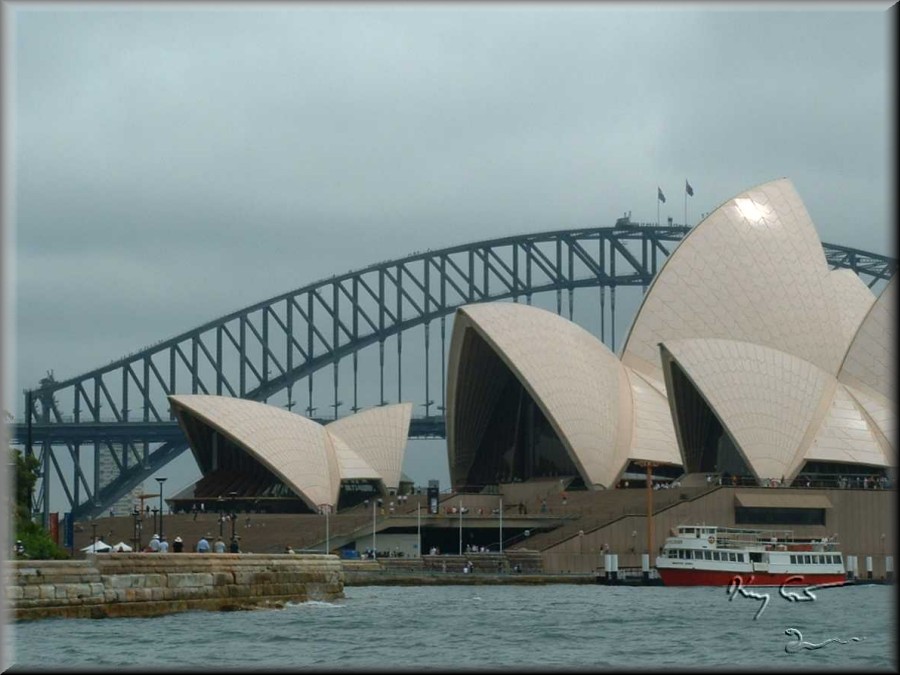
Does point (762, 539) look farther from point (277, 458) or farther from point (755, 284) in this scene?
point (277, 458)

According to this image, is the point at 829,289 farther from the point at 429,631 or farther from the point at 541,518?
the point at 429,631

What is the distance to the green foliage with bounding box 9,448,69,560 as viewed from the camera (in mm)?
58344

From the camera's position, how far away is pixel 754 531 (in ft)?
255

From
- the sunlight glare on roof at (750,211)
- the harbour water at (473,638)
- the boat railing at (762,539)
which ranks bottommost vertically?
the harbour water at (473,638)

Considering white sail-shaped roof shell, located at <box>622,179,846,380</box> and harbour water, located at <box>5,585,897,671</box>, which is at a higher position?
white sail-shaped roof shell, located at <box>622,179,846,380</box>

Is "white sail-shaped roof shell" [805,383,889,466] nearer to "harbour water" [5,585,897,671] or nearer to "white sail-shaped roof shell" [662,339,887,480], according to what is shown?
"white sail-shaped roof shell" [662,339,887,480]

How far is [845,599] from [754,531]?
1670 cm

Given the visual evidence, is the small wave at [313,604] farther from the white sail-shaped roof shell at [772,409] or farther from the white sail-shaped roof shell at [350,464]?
the white sail-shaped roof shell at [350,464]

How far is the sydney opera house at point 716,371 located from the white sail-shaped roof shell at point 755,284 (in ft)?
0.23

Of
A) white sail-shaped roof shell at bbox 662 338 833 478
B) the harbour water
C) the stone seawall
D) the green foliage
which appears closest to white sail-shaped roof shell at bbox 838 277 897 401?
white sail-shaped roof shell at bbox 662 338 833 478

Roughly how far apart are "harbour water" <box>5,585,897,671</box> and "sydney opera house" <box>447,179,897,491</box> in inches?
1149

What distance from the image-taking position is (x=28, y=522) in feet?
203

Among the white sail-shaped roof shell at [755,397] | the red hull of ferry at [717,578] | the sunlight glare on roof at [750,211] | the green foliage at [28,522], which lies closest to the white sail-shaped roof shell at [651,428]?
the white sail-shaped roof shell at [755,397]

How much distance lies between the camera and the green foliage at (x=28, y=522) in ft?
191
